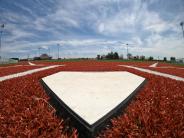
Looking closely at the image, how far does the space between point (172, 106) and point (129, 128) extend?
2402 millimetres

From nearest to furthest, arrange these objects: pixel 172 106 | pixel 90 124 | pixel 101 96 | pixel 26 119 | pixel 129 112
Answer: pixel 90 124
pixel 26 119
pixel 129 112
pixel 172 106
pixel 101 96

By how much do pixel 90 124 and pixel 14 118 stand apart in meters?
2.09

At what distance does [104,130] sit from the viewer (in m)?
5.00

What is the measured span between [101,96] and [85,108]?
5.78 ft

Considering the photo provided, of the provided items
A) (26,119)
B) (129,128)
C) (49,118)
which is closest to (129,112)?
(129,128)

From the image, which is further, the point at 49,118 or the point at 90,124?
the point at 49,118

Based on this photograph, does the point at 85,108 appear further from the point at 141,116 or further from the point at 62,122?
the point at 141,116

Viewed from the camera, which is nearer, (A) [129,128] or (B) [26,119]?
(A) [129,128]

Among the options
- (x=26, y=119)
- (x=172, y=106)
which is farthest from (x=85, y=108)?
(x=172, y=106)

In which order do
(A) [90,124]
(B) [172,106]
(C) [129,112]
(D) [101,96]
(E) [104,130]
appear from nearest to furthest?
(A) [90,124], (E) [104,130], (C) [129,112], (B) [172,106], (D) [101,96]

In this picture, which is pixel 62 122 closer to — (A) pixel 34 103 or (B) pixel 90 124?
(B) pixel 90 124

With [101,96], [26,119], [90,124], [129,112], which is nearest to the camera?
[90,124]

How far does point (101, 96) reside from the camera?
772 centimetres

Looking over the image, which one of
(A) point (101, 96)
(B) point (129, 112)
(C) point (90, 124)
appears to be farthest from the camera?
(A) point (101, 96)
